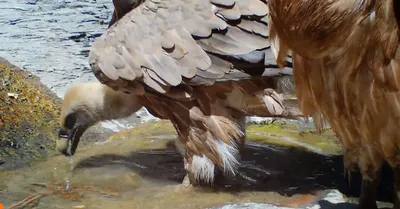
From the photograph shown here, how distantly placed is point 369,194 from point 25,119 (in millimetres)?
2731

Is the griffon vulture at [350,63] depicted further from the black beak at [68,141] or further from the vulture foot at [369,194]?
the black beak at [68,141]

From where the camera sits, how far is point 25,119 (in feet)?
17.7

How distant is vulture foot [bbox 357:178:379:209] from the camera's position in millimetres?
3674

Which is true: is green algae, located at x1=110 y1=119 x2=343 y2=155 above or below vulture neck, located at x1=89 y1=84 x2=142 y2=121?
below

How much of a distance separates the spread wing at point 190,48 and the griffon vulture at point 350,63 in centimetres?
83

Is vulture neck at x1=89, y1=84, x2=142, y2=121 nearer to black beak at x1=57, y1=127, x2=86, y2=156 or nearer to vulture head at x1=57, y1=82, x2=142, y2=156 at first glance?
vulture head at x1=57, y1=82, x2=142, y2=156

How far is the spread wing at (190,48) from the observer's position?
4316 mm

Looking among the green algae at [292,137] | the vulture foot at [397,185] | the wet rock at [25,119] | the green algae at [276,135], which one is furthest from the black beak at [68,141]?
the vulture foot at [397,185]

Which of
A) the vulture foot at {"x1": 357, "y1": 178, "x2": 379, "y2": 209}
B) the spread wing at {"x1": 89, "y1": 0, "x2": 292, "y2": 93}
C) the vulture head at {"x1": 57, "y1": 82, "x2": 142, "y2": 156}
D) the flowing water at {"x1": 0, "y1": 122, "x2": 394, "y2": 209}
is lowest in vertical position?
the flowing water at {"x1": 0, "y1": 122, "x2": 394, "y2": 209}

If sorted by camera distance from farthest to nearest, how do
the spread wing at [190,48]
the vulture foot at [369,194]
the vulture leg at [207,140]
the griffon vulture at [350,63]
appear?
the vulture leg at [207,140] < the spread wing at [190,48] < the vulture foot at [369,194] < the griffon vulture at [350,63]

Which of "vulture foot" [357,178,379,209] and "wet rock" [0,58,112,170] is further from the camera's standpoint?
"wet rock" [0,58,112,170]

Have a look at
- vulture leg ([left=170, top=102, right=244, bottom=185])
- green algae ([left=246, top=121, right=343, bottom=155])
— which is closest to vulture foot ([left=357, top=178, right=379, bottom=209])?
vulture leg ([left=170, top=102, right=244, bottom=185])

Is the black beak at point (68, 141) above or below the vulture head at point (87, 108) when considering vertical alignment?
below

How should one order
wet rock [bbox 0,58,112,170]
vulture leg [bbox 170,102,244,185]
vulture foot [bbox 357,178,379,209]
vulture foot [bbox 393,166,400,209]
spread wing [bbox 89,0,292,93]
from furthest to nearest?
wet rock [bbox 0,58,112,170] → vulture leg [bbox 170,102,244,185] → spread wing [bbox 89,0,292,93] → vulture foot [bbox 357,178,379,209] → vulture foot [bbox 393,166,400,209]
